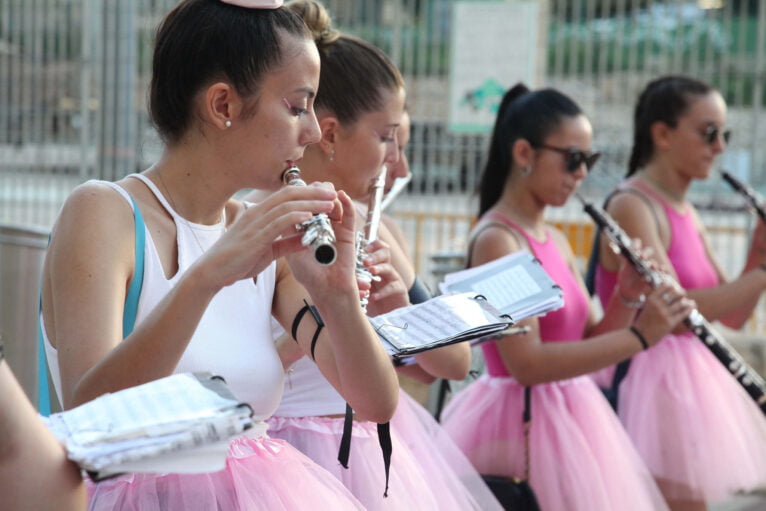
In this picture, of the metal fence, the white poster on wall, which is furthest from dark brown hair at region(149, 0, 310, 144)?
the metal fence

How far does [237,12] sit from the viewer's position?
6.51 feet

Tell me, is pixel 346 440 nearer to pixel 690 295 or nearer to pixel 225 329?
pixel 225 329

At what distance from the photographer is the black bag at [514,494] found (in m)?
3.12

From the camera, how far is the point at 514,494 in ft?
10.3

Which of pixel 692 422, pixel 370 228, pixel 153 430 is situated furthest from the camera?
pixel 692 422

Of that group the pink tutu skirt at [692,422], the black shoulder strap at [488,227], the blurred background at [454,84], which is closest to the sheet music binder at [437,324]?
the black shoulder strap at [488,227]

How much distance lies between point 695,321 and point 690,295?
344 mm

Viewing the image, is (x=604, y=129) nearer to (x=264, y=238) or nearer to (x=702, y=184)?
(x=702, y=184)

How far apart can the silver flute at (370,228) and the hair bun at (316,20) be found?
1.22ft

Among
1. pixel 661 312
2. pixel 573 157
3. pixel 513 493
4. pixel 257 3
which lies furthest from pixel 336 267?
pixel 661 312

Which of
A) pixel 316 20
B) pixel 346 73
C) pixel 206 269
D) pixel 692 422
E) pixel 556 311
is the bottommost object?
pixel 692 422

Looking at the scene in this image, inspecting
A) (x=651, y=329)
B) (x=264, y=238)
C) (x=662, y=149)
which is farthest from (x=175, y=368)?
(x=662, y=149)

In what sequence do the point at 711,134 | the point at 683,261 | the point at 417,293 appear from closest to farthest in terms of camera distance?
the point at 417,293 < the point at 683,261 < the point at 711,134

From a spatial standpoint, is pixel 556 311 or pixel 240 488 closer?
pixel 240 488
